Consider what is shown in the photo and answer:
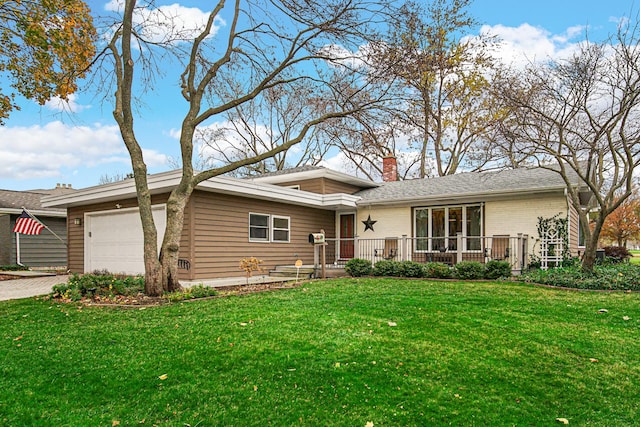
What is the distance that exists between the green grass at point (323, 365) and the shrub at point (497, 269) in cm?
359

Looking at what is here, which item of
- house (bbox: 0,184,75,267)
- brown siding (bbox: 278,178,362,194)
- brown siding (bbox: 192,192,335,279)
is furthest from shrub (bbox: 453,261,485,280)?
house (bbox: 0,184,75,267)

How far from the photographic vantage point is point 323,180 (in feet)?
52.2

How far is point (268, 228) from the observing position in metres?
13.8

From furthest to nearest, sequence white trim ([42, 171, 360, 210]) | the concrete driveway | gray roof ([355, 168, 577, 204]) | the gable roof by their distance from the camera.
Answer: the gable roof < gray roof ([355, 168, 577, 204]) < white trim ([42, 171, 360, 210]) < the concrete driveway

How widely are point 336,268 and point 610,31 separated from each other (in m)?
9.65

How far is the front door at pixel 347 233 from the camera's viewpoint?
1630 centimetres

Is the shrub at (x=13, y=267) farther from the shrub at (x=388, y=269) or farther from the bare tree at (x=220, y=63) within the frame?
the shrub at (x=388, y=269)

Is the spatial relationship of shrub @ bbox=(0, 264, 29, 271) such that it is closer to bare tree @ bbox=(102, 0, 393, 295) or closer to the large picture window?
bare tree @ bbox=(102, 0, 393, 295)

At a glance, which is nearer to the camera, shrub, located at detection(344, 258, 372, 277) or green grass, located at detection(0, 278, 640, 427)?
green grass, located at detection(0, 278, 640, 427)

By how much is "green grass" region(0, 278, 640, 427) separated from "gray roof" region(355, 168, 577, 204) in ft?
20.6

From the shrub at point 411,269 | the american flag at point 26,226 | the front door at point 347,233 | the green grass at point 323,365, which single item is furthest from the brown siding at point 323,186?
the green grass at point 323,365

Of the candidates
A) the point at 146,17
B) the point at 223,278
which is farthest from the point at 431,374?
the point at 146,17

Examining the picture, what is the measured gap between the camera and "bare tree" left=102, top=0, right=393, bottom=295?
866cm

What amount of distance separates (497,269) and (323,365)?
7882mm
